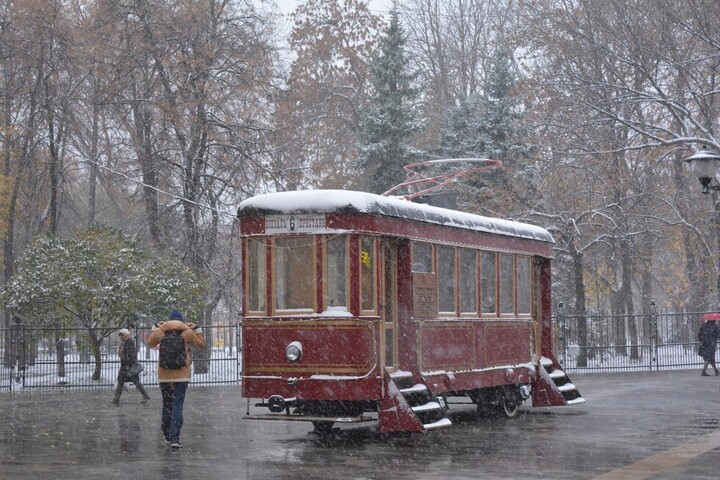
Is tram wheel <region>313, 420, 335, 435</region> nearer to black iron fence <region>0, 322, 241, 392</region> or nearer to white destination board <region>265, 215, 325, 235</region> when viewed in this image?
white destination board <region>265, 215, 325, 235</region>

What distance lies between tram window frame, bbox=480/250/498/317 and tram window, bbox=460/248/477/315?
262mm

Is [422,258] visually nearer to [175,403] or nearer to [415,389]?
[415,389]

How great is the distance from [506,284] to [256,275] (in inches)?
210

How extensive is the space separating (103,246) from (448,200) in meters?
14.9

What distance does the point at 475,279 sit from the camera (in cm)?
1842

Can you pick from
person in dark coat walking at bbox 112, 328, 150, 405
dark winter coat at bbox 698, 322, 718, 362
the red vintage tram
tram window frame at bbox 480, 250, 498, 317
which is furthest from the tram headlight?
dark winter coat at bbox 698, 322, 718, 362

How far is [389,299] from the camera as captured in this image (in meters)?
16.1

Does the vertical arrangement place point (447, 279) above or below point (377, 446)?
above

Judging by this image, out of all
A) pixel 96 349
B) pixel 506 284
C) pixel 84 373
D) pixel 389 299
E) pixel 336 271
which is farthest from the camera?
pixel 84 373

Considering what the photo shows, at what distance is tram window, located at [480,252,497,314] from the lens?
733 inches

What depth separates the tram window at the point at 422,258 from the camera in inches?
648

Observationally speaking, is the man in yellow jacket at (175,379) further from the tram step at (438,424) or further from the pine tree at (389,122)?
the pine tree at (389,122)

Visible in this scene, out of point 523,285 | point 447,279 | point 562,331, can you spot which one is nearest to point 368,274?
point 447,279

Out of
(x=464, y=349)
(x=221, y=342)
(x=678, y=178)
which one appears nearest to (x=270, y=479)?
(x=464, y=349)
